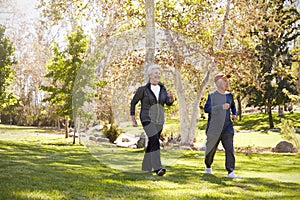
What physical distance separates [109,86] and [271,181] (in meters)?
3.82

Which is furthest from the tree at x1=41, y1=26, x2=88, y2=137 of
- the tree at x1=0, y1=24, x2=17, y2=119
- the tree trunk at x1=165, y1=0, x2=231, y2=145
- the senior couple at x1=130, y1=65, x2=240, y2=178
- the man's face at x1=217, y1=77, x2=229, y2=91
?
the man's face at x1=217, y1=77, x2=229, y2=91

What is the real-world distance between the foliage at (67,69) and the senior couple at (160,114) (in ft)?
39.2

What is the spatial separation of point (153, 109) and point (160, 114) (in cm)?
14

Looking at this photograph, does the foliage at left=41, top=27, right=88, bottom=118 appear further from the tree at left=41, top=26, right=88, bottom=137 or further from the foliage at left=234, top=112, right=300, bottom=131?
the foliage at left=234, top=112, right=300, bottom=131

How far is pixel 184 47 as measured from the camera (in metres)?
10.4

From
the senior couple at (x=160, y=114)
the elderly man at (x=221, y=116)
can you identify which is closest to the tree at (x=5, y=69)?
the senior couple at (x=160, y=114)

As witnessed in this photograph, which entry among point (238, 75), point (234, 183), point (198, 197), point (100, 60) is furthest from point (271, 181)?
point (238, 75)

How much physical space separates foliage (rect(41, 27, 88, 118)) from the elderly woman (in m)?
12.0

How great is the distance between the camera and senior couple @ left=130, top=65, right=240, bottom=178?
6.35m

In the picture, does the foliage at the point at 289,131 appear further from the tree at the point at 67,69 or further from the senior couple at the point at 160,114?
the tree at the point at 67,69

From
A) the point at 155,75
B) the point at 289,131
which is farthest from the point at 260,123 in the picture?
the point at 155,75

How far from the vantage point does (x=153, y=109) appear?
6.38m

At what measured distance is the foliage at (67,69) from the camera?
60.1ft

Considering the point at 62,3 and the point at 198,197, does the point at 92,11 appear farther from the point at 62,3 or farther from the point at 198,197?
the point at 198,197
